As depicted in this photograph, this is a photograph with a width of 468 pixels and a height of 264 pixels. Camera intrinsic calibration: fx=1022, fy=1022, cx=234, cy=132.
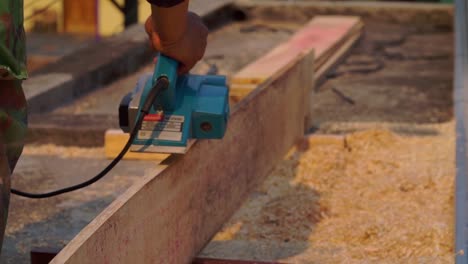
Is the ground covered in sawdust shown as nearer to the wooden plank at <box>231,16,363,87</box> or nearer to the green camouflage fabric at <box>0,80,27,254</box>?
the wooden plank at <box>231,16,363,87</box>

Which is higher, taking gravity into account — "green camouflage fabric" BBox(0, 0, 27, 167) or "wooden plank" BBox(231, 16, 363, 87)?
"green camouflage fabric" BBox(0, 0, 27, 167)

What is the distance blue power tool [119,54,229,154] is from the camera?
3.70 metres

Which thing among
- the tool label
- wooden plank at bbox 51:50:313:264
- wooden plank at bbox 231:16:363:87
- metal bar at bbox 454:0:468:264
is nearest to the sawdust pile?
wooden plank at bbox 231:16:363:87

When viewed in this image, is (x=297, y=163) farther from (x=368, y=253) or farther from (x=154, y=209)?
(x=154, y=209)

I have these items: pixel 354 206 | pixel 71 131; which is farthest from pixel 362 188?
pixel 71 131

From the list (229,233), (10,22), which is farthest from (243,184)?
(10,22)

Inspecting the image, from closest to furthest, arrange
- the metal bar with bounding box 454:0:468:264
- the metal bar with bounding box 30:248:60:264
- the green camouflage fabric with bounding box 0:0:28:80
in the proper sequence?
the green camouflage fabric with bounding box 0:0:28:80 < the metal bar with bounding box 30:248:60:264 < the metal bar with bounding box 454:0:468:264

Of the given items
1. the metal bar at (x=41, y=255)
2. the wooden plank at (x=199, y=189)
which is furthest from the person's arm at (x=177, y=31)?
the metal bar at (x=41, y=255)

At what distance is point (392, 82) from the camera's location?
330 inches

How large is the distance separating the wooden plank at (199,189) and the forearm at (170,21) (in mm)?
482

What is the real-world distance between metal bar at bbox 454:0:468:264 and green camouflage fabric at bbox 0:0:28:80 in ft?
5.77

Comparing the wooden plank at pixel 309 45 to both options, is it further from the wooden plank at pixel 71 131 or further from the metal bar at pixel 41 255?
the metal bar at pixel 41 255

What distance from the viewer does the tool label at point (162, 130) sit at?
12.2 feet

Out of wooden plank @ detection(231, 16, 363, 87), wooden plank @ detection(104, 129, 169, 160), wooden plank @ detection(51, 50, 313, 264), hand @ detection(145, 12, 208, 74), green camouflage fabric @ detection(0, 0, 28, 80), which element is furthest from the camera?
wooden plank @ detection(231, 16, 363, 87)
